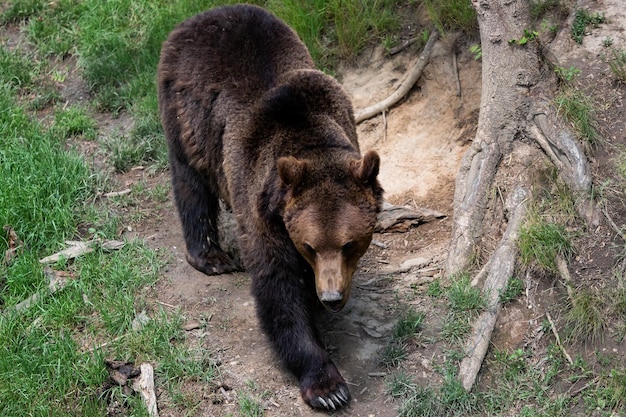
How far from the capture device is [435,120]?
7562 millimetres

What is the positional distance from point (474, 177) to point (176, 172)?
2361mm

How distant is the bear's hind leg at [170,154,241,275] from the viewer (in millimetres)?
Answer: 6590

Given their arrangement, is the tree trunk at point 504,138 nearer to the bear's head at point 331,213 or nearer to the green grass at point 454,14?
the bear's head at point 331,213

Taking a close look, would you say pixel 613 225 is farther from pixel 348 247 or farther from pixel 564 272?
pixel 348 247

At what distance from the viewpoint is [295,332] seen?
211 inches

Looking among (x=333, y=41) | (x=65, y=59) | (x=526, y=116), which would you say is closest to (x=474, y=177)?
(x=526, y=116)

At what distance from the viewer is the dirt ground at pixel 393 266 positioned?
5.29m

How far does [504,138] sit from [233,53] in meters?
2.06

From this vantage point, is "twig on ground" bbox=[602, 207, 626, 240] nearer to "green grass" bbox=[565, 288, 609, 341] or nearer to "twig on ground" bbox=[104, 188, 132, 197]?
"green grass" bbox=[565, 288, 609, 341]

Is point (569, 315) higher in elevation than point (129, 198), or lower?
higher

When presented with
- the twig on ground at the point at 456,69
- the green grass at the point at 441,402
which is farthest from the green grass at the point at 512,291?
the twig on ground at the point at 456,69

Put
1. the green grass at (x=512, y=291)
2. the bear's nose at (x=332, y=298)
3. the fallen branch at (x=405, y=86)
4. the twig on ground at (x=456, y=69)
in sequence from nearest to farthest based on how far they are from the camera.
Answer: the bear's nose at (x=332, y=298) < the green grass at (x=512, y=291) < the twig on ground at (x=456, y=69) < the fallen branch at (x=405, y=86)

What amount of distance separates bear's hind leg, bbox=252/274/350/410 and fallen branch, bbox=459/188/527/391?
77 centimetres

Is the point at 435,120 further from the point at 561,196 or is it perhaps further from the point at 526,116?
the point at 561,196
